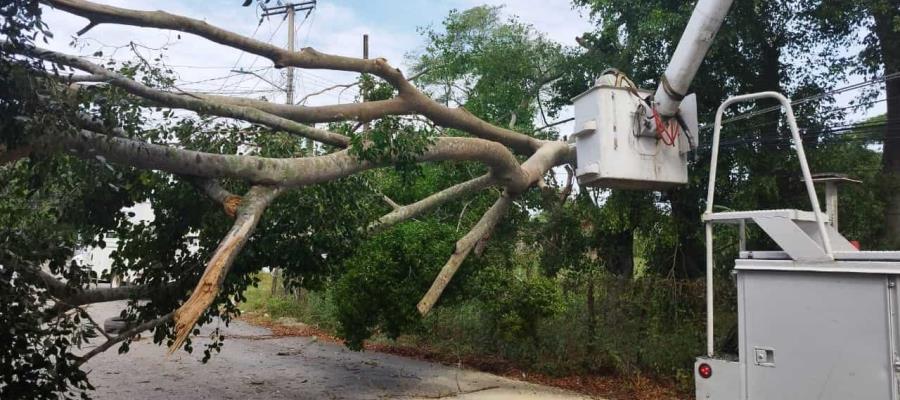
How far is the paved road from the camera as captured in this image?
9766 millimetres

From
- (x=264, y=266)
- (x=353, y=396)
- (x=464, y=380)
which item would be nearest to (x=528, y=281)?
(x=464, y=380)

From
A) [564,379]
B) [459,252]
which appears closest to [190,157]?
[459,252]

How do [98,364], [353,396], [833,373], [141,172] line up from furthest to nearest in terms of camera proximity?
[98,364], [353,396], [141,172], [833,373]

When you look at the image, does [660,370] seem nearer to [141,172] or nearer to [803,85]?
[803,85]

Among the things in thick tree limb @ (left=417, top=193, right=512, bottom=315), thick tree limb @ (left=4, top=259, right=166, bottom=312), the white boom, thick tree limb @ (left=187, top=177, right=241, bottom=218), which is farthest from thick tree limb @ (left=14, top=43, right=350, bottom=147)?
the white boom

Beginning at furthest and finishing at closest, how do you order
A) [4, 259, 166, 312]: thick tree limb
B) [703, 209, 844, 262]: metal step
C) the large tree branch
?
the large tree branch → [4, 259, 166, 312]: thick tree limb → [703, 209, 844, 262]: metal step

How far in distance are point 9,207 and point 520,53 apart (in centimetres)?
1135

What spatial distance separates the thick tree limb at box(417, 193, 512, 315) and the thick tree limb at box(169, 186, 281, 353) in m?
3.16

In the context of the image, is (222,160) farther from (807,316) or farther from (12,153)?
(807,316)

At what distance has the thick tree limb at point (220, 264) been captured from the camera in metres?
5.28

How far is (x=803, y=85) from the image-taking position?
11.1 metres

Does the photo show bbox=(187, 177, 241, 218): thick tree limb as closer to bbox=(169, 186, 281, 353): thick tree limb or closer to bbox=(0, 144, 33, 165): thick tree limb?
bbox=(169, 186, 281, 353): thick tree limb

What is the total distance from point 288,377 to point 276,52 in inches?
238

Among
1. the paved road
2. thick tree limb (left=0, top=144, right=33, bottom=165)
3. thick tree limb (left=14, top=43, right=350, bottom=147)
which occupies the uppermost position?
thick tree limb (left=14, top=43, right=350, bottom=147)
